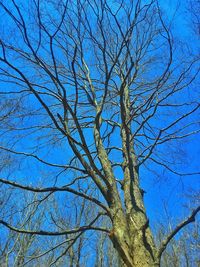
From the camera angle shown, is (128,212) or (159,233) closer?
(128,212)

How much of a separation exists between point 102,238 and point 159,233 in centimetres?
264

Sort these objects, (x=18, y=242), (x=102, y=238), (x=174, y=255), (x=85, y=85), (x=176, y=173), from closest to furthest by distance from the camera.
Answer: (x=176, y=173) < (x=85, y=85) < (x=18, y=242) < (x=102, y=238) < (x=174, y=255)

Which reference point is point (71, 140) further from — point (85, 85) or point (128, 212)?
point (85, 85)

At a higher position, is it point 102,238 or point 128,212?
point 102,238

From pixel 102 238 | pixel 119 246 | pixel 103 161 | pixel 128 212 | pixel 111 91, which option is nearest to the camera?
pixel 119 246

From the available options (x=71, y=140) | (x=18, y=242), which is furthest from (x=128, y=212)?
(x=18, y=242)

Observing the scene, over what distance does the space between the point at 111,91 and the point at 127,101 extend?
45 cm

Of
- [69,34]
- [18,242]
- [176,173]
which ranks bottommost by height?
[176,173]

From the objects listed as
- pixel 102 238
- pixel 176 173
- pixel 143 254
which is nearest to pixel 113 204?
pixel 143 254

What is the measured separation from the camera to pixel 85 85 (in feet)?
14.9

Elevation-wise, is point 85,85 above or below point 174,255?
below

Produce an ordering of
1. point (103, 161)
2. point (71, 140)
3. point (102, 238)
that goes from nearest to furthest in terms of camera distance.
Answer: point (71, 140), point (103, 161), point (102, 238)

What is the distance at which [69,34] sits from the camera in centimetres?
360

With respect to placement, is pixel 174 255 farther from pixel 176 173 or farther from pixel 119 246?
pixel 119 246
